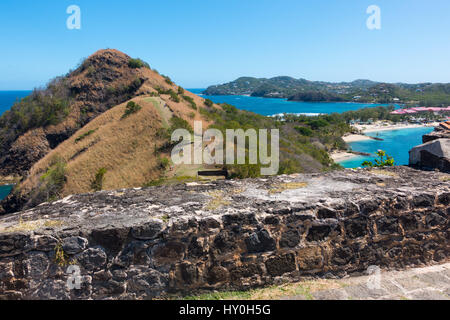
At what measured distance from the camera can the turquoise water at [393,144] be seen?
1823 inches

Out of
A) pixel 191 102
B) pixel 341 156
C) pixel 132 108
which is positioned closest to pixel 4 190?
pixel 132 108

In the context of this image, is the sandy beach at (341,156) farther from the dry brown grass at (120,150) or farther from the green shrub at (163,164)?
the green shrub at (163,164)

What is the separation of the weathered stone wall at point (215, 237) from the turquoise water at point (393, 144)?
4299cm

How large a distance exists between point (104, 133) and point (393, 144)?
53.2 m

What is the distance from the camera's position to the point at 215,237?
2.58 meters

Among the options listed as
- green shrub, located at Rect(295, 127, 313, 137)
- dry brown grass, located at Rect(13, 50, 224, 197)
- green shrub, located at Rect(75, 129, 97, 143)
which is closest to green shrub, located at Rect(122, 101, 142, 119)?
dry brown grass, located at Rect(13, 50, 224, 197)

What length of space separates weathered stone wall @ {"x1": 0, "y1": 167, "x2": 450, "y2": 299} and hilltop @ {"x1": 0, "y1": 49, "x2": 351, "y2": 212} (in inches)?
540

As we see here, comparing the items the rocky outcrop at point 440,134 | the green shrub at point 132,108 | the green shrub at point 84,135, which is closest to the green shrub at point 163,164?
the green shrub at point 132,108

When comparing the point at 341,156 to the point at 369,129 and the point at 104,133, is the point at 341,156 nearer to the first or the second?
the point at 369,129

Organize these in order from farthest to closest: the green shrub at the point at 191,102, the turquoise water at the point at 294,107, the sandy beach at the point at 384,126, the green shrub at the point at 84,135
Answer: the turquoise water at the point at 294,107, the sandy beach at the point at 384,126, the green shrub at the point at 191,102, the green shrub at the point at 84,135

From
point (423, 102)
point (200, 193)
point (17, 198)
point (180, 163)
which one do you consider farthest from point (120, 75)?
point (423, 102)

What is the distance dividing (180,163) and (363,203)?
18675mm

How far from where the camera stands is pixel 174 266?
252 cm
